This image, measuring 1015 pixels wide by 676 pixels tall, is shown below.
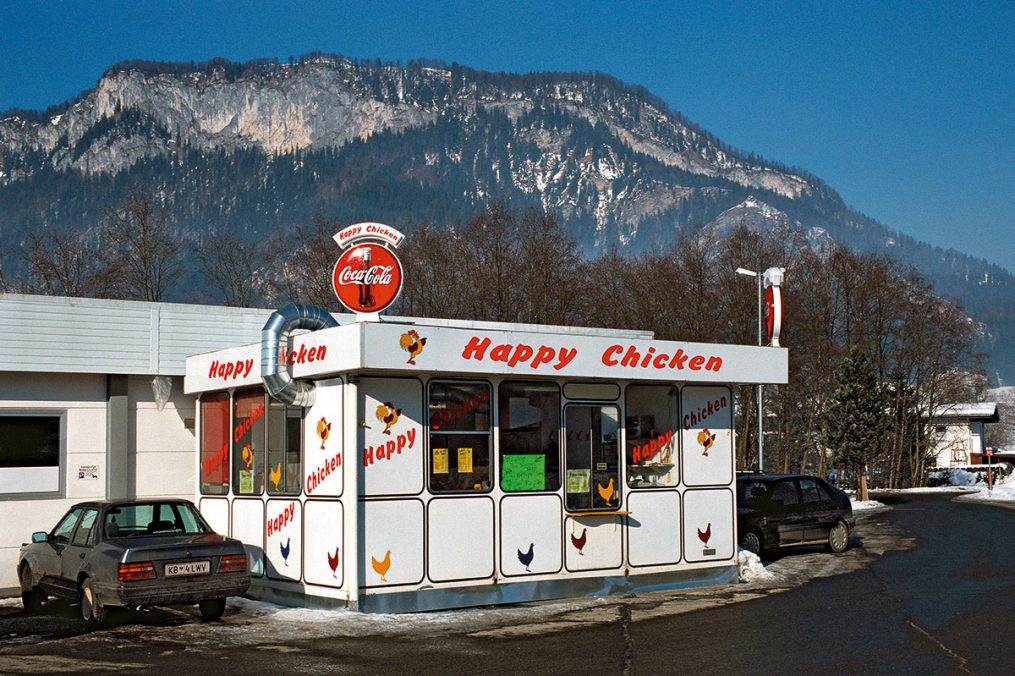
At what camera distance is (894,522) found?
3484 centimetres

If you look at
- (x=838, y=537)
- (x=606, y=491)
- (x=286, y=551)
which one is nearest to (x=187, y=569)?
(x=286, y=551)

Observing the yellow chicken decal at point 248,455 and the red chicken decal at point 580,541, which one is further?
the yellow chicken decal at point 248,455

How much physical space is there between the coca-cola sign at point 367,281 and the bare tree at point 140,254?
43.1 meters

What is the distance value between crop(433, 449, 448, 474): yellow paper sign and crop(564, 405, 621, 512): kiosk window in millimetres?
2003

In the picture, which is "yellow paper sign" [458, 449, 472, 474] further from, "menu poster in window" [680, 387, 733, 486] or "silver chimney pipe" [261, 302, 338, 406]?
"menu poster in window" [680, 387, 733, 486]

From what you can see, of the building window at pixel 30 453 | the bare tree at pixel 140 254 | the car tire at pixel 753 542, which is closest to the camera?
the building window at pixel 30 453

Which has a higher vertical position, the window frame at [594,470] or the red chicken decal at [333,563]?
the window frame at [594,470]

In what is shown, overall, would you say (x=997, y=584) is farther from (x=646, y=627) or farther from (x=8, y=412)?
(x=8, y=412)

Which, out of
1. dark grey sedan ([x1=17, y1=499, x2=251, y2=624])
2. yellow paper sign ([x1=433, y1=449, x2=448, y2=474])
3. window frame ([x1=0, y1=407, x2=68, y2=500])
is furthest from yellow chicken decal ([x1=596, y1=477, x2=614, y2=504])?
window frame ([x1=0, y1=407, x2=68, y2=500])

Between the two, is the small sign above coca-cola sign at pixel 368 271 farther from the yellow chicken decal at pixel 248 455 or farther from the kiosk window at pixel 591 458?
the kiosk window at pixel 591 458

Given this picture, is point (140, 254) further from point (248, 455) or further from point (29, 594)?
point (29, 594)

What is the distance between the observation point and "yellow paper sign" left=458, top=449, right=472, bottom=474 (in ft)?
52.1

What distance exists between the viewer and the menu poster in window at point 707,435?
59.9 feet

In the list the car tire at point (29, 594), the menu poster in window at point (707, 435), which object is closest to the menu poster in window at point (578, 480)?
the menu poster in window at point (707, 435)
